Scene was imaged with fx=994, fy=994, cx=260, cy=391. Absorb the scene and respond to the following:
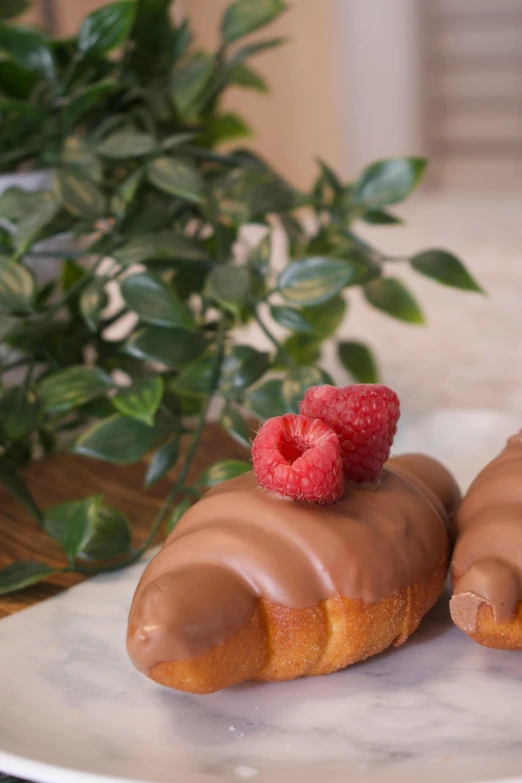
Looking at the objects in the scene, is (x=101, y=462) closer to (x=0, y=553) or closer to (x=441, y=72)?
(x=0, y=553)

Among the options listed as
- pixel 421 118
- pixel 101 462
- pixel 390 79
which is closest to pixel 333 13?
pixel 390 79

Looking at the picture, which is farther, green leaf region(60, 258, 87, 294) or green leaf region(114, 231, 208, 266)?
green leaf region(60, 258, 87, 294)

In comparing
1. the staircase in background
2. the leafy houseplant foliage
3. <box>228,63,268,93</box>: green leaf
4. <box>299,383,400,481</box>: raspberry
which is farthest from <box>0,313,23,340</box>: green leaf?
the staircase in background

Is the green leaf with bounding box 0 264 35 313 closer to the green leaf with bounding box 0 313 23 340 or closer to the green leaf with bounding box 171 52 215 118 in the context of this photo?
the green leaf with bounding box 0 313 23 340

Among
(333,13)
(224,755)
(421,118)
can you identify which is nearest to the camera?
(224,755)

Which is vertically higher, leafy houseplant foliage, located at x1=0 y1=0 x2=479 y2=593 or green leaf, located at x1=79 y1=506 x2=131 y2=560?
leafy houseplant foliage, located at x1=0 y1=0 x2=479 y2=593

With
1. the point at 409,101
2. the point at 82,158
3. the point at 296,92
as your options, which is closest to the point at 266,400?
the point at 82,158

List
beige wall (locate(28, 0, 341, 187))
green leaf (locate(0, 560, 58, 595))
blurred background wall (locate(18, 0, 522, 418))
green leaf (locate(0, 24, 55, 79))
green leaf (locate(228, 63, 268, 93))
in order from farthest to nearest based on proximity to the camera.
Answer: beige wall (locate(28, 0, 341, 187))
blurred background wall (locate(18, 0, 522, 418))
green leaf (locate(228, 63, 268, 93))
green leaf (locate(0, 24, 55, 79))
green leaf (locate(0, 560, 58, 595))
